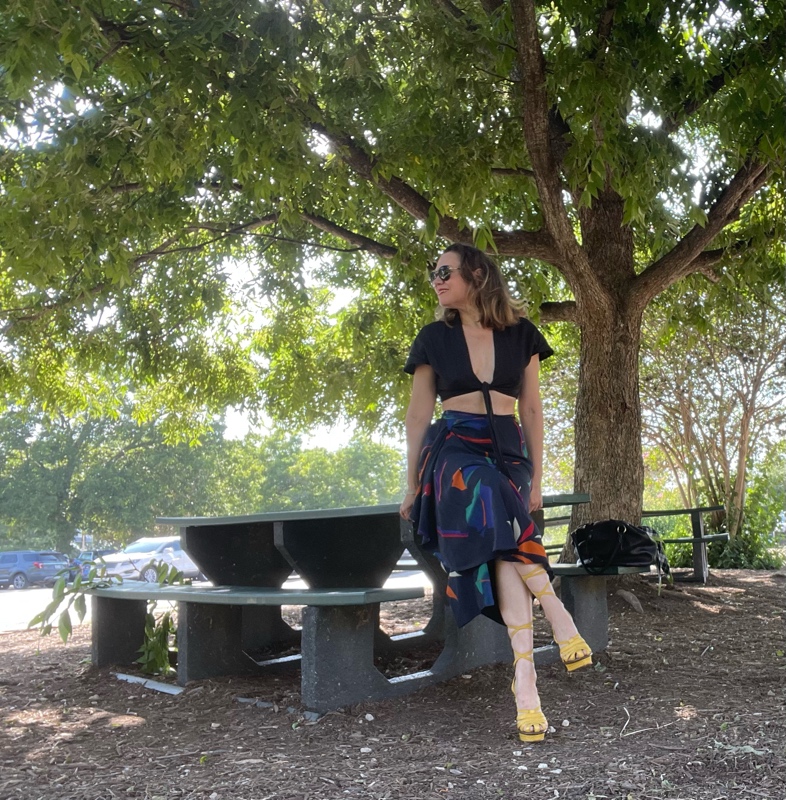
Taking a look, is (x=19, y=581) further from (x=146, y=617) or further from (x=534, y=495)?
(x=534, y=495)

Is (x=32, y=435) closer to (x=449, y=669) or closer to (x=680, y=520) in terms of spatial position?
(x=680, y=520)

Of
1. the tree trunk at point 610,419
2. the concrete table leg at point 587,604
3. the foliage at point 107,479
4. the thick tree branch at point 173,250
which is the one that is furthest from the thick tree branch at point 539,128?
the foliage at point 107,479

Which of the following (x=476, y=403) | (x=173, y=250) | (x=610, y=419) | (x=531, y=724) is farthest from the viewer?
(x=173, y=250)

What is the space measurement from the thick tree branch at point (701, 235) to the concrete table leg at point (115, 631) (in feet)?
16.2

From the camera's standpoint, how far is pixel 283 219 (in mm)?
7711

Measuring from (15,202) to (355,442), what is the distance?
54143mm

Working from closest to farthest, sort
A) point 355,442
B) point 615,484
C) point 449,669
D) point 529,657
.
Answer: point 529,657 < point 449,669 < point 615,484 < point 355,442

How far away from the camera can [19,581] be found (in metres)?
31.8

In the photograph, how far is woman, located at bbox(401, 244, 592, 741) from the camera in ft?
11.3

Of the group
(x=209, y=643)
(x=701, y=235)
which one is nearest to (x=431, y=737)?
(x=209, y=643)

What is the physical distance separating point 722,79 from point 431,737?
5.27 meters

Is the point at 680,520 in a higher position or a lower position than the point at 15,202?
lower

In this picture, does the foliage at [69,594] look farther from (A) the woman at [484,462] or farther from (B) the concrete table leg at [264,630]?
(A) the woman at [484,462]

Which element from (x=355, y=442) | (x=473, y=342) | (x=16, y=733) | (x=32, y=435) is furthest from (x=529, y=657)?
(x=355, y=442)
